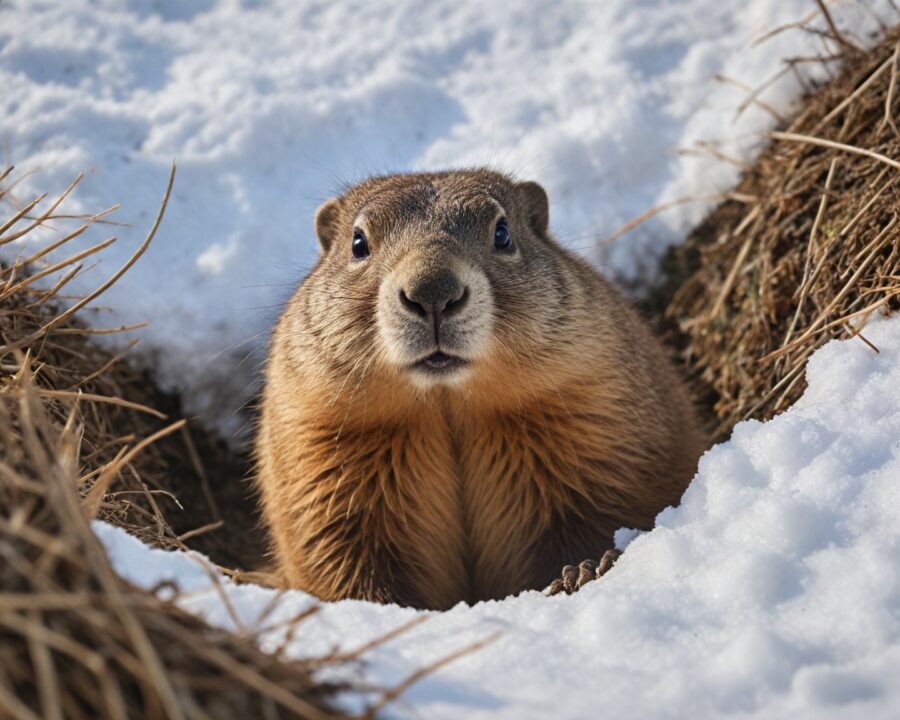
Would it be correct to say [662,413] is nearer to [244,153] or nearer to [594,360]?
[594,360]

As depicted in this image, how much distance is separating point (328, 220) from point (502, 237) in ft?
4.19

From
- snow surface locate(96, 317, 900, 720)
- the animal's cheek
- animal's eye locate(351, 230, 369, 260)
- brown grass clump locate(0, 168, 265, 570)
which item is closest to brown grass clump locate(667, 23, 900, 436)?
snow surface locate(96, 317, 900, 720)

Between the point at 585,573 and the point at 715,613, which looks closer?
the point at 715,613

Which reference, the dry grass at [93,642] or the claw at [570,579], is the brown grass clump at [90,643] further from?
the claw at [570,579]

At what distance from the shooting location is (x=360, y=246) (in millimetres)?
4781

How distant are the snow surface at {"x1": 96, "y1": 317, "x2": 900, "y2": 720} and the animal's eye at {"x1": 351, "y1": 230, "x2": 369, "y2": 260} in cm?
197

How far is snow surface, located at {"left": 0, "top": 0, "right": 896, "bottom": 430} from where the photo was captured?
661 cm

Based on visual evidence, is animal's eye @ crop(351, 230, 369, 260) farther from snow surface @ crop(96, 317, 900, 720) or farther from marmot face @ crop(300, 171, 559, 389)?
snow surface @ crop(96, 317, 900, 720)

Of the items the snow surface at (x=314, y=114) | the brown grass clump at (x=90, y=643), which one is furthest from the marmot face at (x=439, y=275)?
the brown grass clump at (x=90, y=643)

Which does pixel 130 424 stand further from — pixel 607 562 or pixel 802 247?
pixel 802 247

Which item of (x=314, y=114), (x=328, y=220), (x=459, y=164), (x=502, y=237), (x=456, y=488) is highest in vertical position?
(x=314, y=114)

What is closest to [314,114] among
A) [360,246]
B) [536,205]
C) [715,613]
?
[536,205]

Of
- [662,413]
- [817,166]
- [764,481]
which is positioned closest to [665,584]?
[764,481]

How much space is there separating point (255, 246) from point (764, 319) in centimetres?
354
